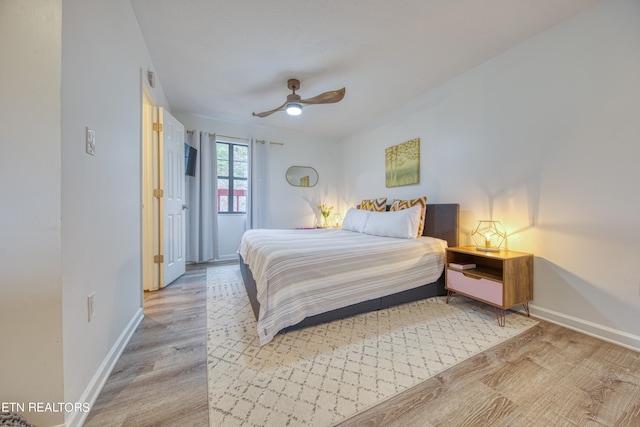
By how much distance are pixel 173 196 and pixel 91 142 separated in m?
2.02

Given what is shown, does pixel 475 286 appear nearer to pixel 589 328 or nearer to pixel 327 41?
pixel 589 328

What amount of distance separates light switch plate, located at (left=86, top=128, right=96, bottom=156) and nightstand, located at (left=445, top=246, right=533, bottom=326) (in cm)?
284

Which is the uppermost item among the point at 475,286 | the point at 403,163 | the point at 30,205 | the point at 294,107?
the point at 294,107

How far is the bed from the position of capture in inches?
68.1

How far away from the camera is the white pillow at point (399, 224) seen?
8.89ft

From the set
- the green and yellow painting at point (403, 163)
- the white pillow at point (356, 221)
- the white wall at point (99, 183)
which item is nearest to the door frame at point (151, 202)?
the white wall at point (99, 183)

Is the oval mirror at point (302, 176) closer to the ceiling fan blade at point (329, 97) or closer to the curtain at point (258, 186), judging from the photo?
the curtain at point (258, 186)

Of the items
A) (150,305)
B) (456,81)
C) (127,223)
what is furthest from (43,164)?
(456,81)

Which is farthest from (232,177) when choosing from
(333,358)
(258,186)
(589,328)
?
(589,328)

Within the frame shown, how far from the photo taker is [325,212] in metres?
4.79

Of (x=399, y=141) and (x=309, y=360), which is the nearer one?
(x=309, y=360)

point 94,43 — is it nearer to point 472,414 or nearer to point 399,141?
point 472,414

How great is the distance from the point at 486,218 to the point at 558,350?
1263mm

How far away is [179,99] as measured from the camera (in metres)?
3.35
